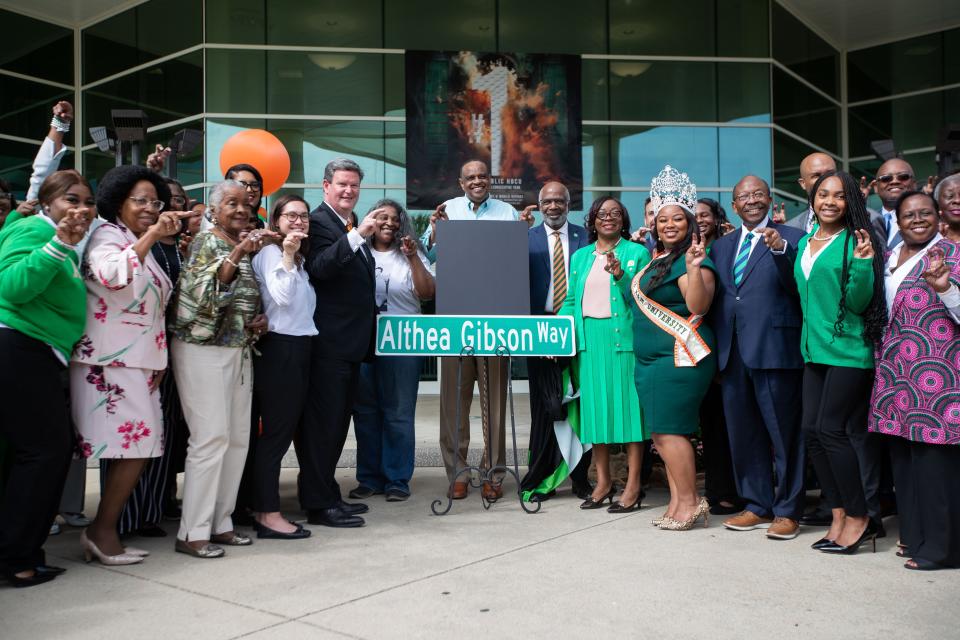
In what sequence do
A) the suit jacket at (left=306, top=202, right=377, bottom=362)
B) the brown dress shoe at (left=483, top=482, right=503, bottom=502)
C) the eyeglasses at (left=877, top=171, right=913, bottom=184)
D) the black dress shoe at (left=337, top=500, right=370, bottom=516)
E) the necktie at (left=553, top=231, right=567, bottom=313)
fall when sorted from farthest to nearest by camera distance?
1. the necktie at (left=553, top=231, right=567, bottom=313)
2. the brown dress shoe at (left=483, top=482, right=503, bottom=502)
3. the eyeglasses at (left=877, top=171, right=913, bottom=184)
4. the black dress shoe at (left=337, top=500, right=370, bottom=516)
5. the suit jacket at (left=306, top=202, right=377, bottom=362)

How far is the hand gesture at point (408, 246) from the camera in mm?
5809

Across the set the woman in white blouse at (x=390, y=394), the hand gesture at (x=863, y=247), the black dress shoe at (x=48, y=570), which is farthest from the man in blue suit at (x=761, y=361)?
the black dress shoe at (x=48, y=570)

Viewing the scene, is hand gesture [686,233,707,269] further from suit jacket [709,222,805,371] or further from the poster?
the poster

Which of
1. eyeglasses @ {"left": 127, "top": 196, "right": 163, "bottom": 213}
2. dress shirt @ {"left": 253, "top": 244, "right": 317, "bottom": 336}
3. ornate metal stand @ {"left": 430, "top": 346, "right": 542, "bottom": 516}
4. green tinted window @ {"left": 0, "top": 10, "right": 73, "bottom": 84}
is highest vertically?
green tinted window @ {"left": 0, "top": 10, "right": 73, "bottom": 84}

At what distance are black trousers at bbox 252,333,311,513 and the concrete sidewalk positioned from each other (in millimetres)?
341

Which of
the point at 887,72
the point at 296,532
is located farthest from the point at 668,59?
the point at 296,532

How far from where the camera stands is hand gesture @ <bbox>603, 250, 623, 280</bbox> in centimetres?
543

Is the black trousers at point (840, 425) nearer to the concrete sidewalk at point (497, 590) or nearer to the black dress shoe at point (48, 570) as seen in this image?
the concrete sidewalk at point (497, 590)

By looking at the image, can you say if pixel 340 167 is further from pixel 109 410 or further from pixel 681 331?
pixel 681 331

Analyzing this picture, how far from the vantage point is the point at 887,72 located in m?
16.6

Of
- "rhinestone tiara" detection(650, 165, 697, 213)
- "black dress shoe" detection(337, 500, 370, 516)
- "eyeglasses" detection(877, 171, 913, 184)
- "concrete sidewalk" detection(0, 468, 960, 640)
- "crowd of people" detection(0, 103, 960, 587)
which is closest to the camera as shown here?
"concrete sidewalk" detection(0, 468, 960, 640)

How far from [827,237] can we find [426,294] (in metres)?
2.71

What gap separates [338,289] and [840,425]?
2.89 meters

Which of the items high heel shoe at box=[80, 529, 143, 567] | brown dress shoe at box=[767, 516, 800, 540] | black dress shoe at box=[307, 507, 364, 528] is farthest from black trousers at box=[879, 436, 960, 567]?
high heel shoe at box=[80, 529, 143, 567]
